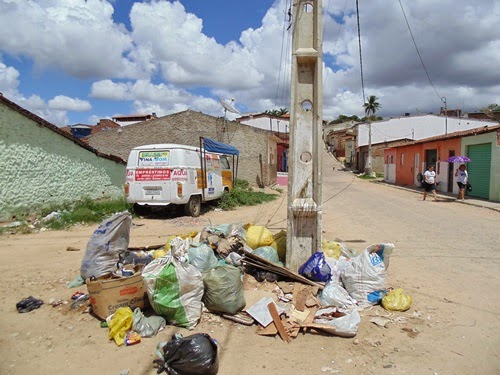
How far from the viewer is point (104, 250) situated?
15.5 feet

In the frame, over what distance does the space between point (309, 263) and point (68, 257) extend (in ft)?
14.4

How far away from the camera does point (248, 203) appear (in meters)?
14.3

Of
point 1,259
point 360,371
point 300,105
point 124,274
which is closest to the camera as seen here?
point 360,371

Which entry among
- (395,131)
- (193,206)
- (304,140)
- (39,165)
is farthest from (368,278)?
(395,131)

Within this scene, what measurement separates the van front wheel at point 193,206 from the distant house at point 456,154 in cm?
1232

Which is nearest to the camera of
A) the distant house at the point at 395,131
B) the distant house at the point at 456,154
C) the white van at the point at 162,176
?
the white van at the point at 162,176

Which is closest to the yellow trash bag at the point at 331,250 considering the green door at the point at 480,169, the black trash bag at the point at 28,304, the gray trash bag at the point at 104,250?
the gray trash bag at the point at 104,250

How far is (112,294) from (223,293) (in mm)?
1197

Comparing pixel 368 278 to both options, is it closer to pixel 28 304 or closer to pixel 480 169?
pixel 28 304

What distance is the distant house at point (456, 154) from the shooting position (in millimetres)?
15352

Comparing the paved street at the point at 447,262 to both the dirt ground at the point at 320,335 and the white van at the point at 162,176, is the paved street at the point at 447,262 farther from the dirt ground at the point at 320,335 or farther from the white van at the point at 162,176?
the white van at the point at 162,176

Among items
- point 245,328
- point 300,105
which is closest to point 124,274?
point 245,328

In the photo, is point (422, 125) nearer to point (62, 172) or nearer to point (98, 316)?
point (62, 172)

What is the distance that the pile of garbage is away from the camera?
3773 millimetres
